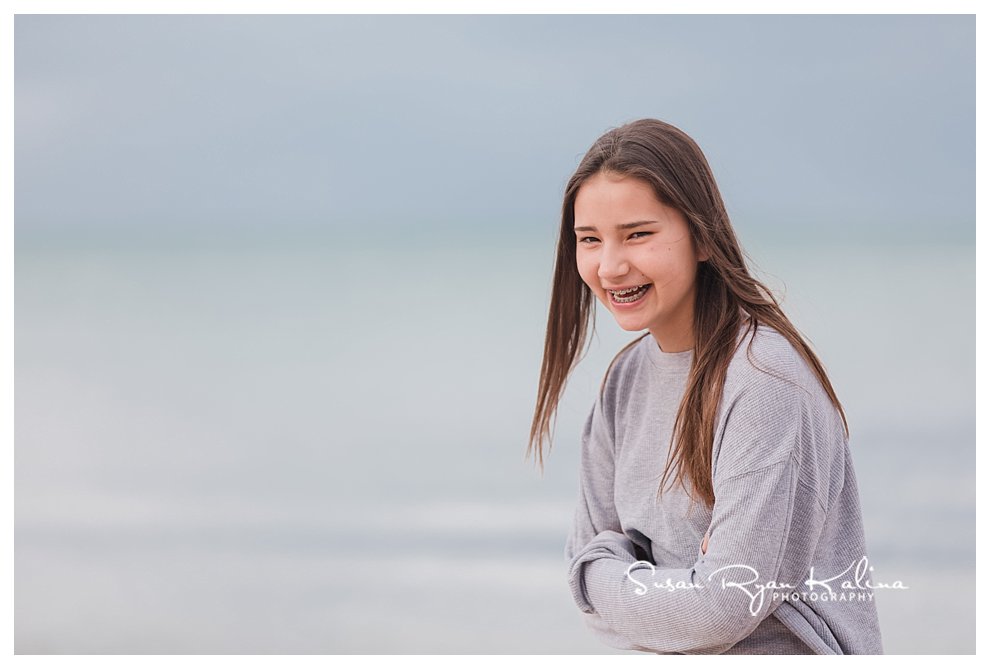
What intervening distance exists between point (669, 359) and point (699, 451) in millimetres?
167

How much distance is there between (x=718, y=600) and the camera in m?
1.18

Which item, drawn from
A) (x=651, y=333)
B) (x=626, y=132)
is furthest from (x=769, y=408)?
(x=626, y=132)

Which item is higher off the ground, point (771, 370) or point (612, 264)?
point (612, 264)

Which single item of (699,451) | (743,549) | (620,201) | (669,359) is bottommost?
(743,549)

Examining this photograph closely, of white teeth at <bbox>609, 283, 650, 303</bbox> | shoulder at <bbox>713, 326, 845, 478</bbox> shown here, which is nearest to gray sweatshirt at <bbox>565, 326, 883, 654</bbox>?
shoulder at <bbox>713, 326, 845, 478</bbox>

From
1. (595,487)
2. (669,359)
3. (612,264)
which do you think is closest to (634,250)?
(612,264)

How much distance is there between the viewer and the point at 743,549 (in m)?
1.15

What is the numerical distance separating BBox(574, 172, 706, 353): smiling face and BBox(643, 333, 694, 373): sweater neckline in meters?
0.06

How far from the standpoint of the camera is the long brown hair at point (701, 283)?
1.27 metres

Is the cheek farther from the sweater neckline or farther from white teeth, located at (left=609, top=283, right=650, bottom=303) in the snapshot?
the sweater neckline

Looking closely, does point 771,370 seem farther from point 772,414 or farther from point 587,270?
point 587,270

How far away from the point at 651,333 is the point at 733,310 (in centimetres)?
15
